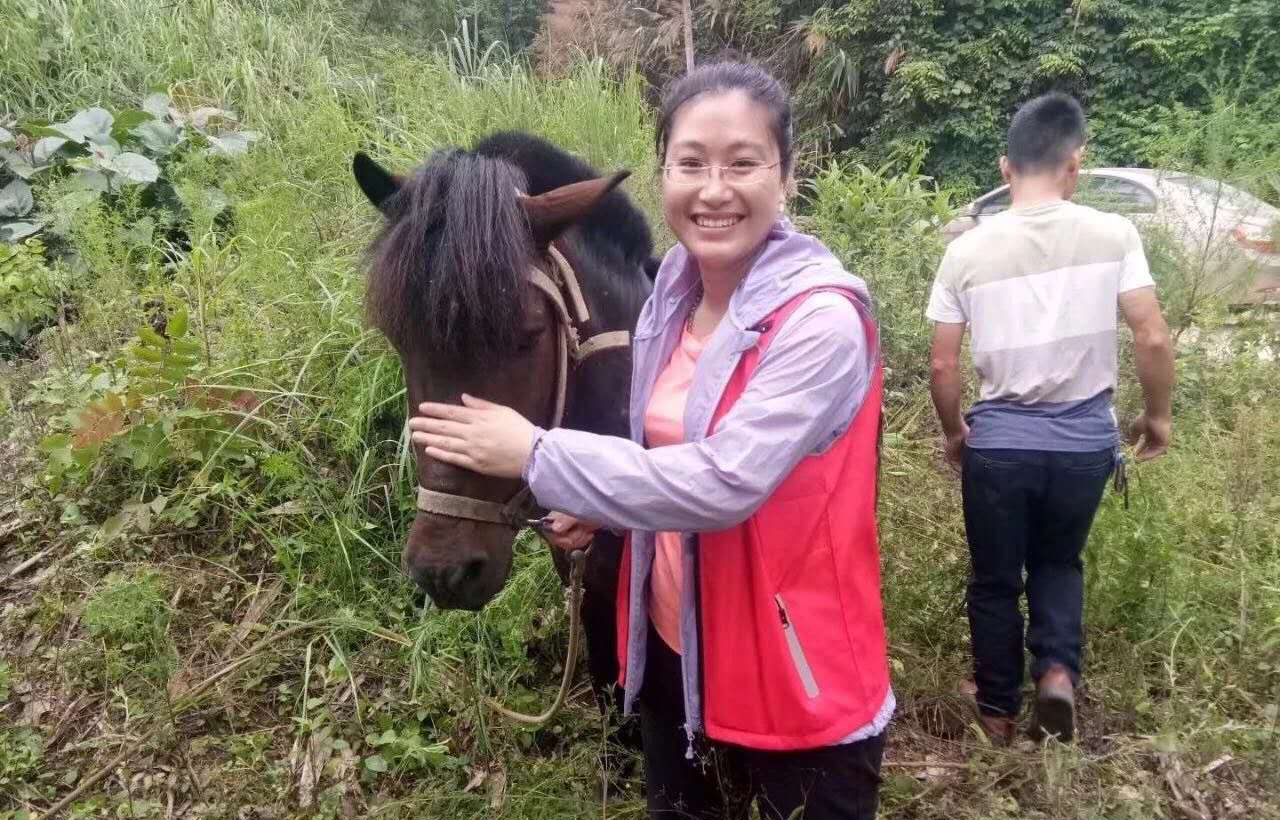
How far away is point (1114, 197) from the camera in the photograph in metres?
5.53

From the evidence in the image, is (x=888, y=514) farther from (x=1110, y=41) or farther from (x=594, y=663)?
(x=1110, y=41)

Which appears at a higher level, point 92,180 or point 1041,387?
point 92,180

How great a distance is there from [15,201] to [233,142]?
141 centimetres

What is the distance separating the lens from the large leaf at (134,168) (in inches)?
193

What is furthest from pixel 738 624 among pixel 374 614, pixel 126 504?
pixel 126 504

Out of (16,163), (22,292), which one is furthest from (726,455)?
(16,163)

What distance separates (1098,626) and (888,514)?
981 mm

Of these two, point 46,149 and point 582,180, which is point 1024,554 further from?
point 46,149

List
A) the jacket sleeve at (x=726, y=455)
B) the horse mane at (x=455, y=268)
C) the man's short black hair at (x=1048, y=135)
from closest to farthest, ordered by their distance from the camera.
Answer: the jacket sleeve at (x=726, y=455) < the horse mane at (x=455, y=268) < the man's short black hair at (x=1048, y=135)

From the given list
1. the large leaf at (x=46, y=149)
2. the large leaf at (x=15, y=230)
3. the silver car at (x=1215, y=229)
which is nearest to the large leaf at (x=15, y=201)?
the large leaf at (x=15, y=230)

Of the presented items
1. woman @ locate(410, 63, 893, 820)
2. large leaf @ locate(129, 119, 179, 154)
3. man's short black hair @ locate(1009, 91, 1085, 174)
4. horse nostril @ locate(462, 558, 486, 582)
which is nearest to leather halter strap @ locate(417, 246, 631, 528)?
horse nostril @ locate(462, 558, 486, 582)

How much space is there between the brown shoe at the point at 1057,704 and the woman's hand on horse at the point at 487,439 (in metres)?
2.33

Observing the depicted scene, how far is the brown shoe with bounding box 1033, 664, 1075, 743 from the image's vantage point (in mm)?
2641

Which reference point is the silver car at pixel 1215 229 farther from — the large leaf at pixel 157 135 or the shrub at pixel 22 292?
the shrub at pixel 22 292
